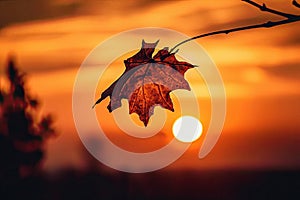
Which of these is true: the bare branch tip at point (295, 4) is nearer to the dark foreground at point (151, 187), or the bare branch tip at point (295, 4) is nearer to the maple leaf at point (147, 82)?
the maple leaf at point (147, 82)

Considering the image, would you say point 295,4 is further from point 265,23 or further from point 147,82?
point 147,82

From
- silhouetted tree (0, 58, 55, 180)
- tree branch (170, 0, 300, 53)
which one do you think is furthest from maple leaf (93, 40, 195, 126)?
silhouetted tree (0, 58, 55, 180)

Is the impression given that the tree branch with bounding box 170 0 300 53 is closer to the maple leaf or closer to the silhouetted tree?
the maple leaf

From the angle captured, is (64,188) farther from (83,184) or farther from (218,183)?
(218,183)

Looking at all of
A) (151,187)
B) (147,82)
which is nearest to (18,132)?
(151,187)

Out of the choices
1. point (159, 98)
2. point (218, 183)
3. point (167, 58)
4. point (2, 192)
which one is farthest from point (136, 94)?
point (218, 183)

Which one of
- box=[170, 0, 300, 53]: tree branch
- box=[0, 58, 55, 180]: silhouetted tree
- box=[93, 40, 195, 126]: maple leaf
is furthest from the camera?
box=[0, 58, 55, 180]: silhouetted tree
